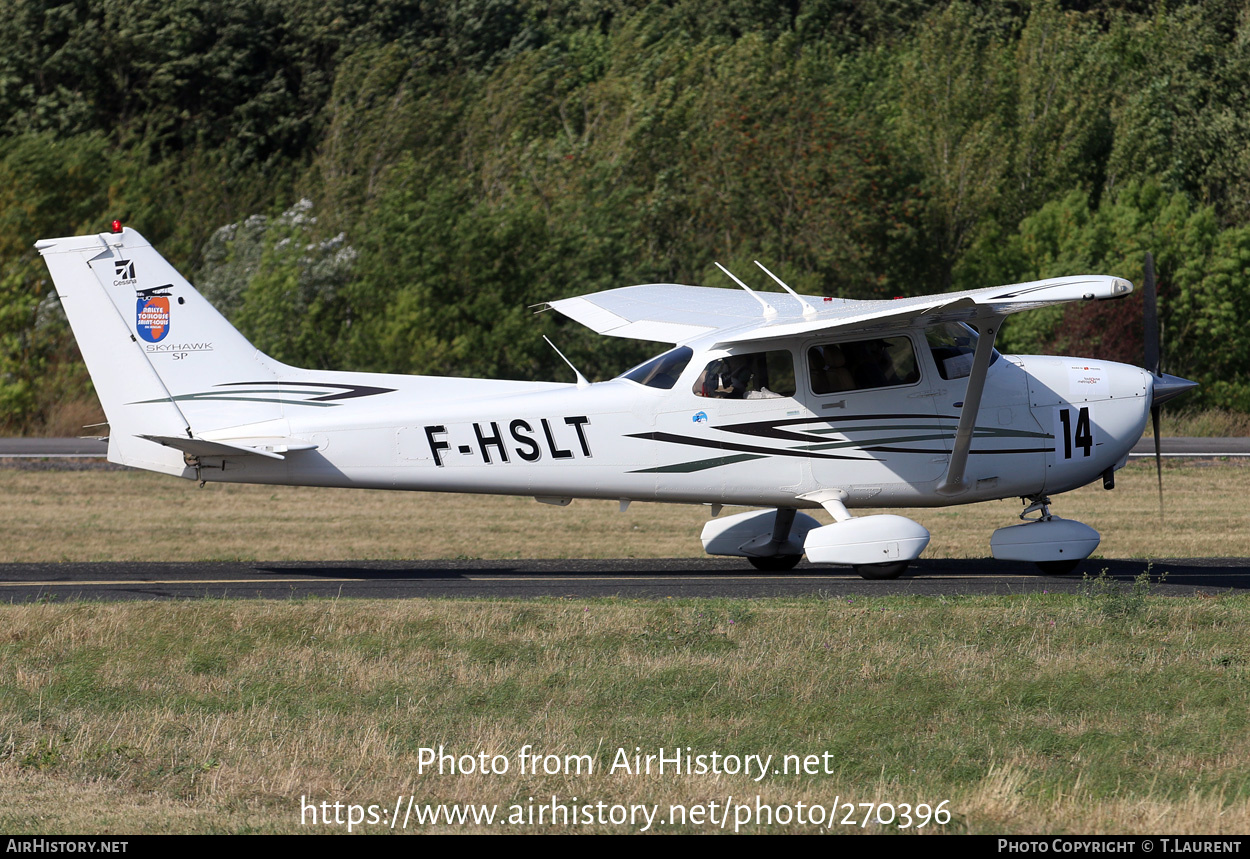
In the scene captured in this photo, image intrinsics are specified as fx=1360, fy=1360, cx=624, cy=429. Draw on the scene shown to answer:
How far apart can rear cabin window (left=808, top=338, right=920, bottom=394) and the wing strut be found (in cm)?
69

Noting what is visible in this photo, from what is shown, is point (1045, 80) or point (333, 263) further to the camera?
point (1045, 80)

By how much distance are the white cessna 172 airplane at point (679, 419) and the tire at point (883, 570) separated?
0.06ft

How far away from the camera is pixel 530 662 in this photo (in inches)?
383

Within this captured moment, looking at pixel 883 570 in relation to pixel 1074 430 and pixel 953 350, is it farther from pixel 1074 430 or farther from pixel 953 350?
pixel 1074 430

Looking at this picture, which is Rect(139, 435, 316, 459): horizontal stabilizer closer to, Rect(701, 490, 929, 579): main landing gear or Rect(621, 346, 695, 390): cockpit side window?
Rect(621, 346, 695, 390): cockpit side window

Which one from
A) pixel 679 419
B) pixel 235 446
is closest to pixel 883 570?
pixel 679 419

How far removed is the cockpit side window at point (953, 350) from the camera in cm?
1365

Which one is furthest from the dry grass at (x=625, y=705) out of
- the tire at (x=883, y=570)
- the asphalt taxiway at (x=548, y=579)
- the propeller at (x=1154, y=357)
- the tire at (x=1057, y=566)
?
the propeller at (x=1154, y=357)

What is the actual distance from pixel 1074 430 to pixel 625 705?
23.4 ft

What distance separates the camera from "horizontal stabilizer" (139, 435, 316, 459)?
12828mm
